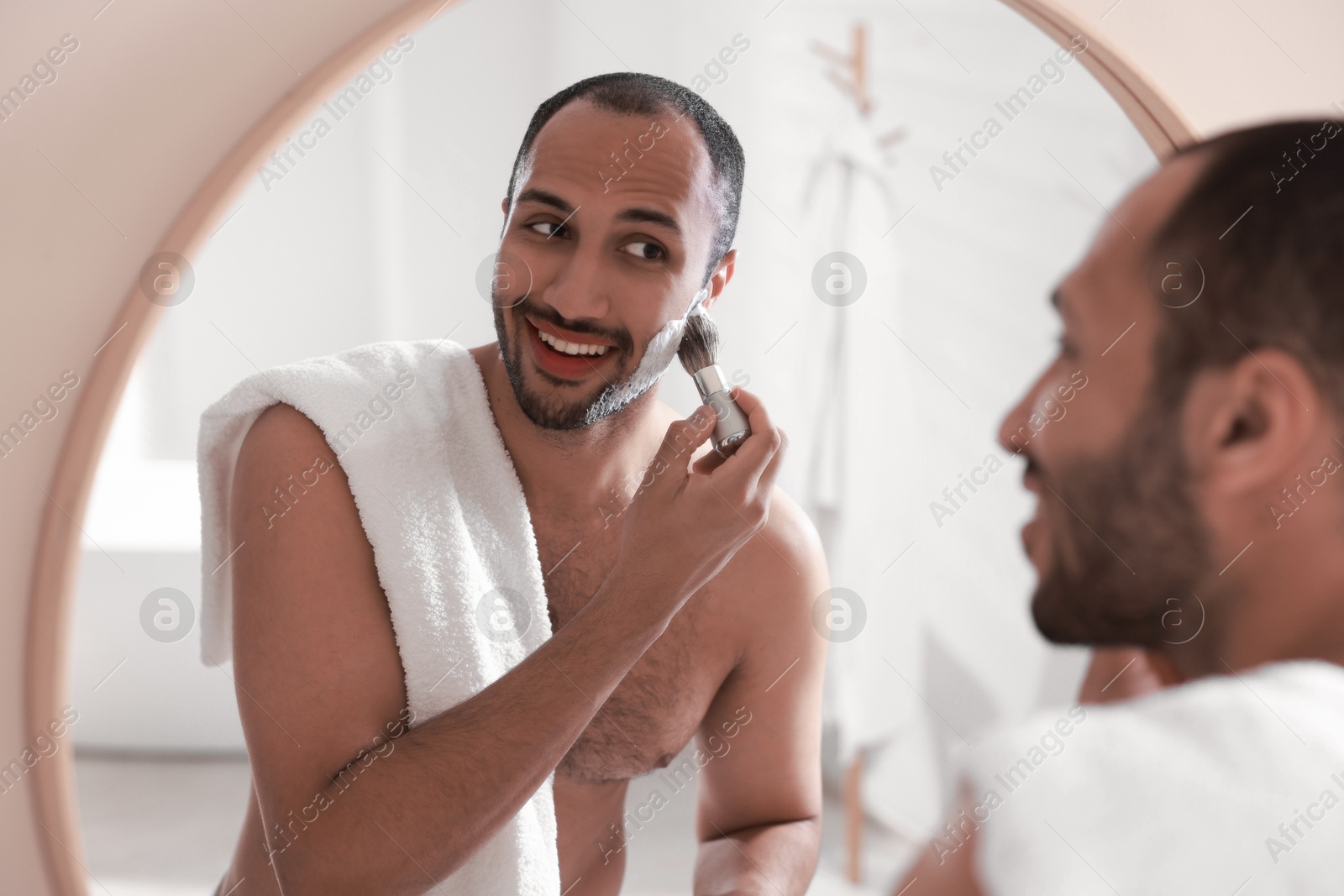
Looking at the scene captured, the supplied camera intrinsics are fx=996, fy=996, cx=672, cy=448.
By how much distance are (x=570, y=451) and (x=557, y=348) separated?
0.10 m

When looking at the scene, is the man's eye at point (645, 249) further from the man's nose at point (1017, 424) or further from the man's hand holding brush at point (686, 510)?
the man's nose at point (1017, 424)

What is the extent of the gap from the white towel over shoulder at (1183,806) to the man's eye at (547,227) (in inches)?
22.8

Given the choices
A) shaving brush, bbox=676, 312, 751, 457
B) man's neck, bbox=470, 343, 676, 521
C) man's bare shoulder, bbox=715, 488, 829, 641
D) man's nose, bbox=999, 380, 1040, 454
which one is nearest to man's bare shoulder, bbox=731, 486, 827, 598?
man's bare shoulder, bbox=715, 488, 829, 641

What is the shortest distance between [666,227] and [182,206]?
363mm

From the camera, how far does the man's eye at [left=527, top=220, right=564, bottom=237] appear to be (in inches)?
31.4

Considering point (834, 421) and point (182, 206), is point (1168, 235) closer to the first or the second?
point (182, 206)

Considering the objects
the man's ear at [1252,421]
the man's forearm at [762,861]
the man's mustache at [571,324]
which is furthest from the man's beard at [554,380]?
the man's ear at [1252,421]

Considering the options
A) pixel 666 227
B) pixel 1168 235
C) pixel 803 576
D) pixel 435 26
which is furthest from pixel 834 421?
pixel 1168 235

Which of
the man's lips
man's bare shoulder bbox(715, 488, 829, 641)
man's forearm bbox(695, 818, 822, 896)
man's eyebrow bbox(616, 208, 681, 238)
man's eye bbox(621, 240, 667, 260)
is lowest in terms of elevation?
man's forearm bbox(695, 818, 822, 896)

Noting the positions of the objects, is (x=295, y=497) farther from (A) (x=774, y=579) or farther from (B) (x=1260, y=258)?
(B) (x=1260, y=258)

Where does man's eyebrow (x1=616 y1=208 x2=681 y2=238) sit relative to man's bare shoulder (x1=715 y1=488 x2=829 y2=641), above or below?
above

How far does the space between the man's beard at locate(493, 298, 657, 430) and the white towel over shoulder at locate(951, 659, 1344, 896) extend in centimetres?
53

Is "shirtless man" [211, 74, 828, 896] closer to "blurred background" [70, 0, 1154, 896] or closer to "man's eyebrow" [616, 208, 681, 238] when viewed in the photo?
"man's eyebrow" [616, 208, 681, 238]

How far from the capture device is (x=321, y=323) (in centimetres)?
170
